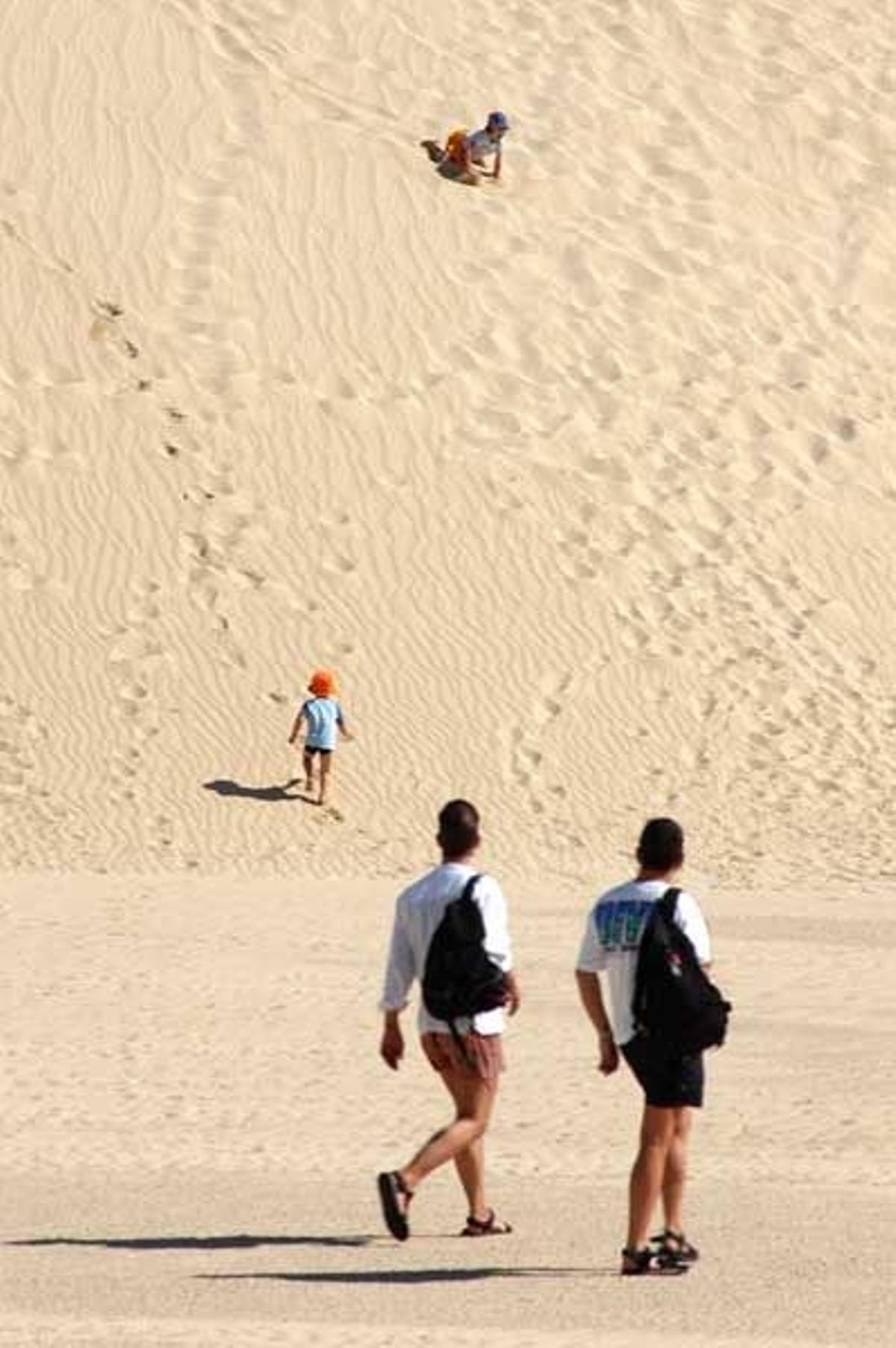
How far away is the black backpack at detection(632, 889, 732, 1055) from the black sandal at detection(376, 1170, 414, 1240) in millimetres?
976

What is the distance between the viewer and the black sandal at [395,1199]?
9836 mm

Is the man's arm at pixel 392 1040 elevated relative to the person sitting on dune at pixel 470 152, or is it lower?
lower

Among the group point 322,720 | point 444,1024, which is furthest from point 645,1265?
point 322,720

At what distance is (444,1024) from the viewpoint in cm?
988

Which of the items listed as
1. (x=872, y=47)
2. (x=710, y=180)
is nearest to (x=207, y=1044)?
(x=710, y=180)

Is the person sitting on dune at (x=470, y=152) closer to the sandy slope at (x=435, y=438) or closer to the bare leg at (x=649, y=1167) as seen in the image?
the sandy slope at (x=435, y=438)

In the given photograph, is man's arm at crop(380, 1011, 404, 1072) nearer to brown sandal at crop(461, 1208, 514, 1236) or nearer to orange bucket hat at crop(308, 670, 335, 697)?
brown sandal at crop(461, 1208, 514, 1236)

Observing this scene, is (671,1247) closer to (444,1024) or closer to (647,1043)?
(647,1043)

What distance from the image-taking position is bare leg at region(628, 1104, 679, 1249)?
9477 mm

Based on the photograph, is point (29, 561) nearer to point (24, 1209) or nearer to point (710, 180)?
point (710, 180)

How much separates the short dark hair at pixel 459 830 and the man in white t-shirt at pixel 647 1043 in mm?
470

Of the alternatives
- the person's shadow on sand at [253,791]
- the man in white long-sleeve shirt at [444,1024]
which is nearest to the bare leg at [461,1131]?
the man in white long-sleeve shirt at [444,1024]

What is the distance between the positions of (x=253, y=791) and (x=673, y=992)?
49.1 ft

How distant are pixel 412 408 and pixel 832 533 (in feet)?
13.1
